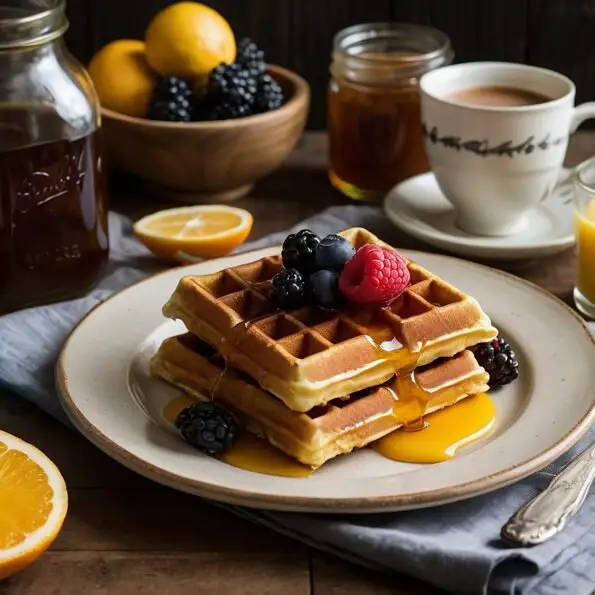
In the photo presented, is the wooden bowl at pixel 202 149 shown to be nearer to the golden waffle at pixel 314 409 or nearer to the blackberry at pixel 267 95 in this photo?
the blackberry at pixel 267 95

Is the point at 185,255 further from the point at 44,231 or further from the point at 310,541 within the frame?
the point at 310,541

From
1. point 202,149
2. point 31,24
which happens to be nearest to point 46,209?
point 31,24

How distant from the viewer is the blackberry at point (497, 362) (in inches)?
69.9

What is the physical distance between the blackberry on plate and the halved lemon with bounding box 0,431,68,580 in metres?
0.19

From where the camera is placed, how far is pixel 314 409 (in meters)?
1.63

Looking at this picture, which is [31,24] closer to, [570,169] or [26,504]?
[26,504]

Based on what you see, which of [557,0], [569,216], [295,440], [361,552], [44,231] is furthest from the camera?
[557,0]

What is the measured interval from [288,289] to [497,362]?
1.09 ft

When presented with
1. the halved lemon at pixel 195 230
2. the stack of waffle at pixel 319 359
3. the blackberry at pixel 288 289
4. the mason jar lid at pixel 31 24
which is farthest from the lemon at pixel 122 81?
the blackberry at pixel 288 289

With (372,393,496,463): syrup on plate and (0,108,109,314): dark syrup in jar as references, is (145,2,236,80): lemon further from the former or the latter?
(372,393,496,463): syrup on plate

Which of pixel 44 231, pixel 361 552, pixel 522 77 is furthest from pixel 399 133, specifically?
pixel 361 552

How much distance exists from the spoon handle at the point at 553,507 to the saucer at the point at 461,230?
71cm

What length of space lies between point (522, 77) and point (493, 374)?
0.81 m

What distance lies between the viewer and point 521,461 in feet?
5.02
